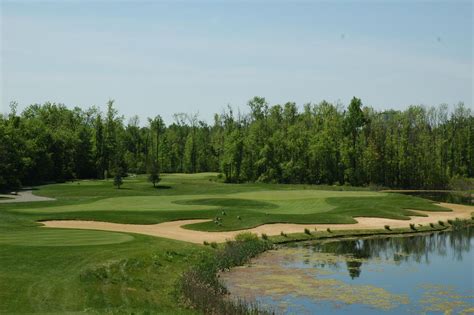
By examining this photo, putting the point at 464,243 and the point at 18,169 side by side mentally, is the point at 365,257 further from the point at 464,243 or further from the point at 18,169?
the point at 18,169

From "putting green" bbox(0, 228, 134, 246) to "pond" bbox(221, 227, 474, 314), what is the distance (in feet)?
25.3

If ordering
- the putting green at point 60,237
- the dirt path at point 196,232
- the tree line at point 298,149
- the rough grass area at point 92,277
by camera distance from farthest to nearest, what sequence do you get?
1. the tree line at point 298,149
2. the dirt path at point 196,232
3. the putting green at point 60,237
4. the rough grass area at point 92,277

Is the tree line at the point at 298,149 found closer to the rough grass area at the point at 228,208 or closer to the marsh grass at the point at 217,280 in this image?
the rough grass area at the point at 228,208

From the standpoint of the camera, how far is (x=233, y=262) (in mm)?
30891

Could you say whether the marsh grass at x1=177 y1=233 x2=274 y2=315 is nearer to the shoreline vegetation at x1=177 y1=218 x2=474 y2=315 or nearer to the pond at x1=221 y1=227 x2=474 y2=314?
the shoreline vegetation at x1=177 y1=218 x2=474 y2=315

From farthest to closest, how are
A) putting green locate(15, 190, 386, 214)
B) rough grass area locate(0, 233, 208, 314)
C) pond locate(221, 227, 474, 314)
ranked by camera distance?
putting green locate(15, 190, 386, 214) < pond locate(221, 227, 474, 314) < rough grass area locate(0, 233, 208, 314)

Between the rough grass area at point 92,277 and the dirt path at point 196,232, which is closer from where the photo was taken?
the rough grass area at point 92,277

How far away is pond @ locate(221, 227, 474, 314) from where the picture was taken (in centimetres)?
2228

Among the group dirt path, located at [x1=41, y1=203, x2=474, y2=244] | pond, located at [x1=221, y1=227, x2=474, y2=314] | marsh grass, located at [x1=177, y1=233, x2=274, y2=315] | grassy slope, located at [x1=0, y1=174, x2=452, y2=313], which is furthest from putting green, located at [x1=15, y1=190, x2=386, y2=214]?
marsh grass, located at [x1=177, y1=233, x2=274, y2=315]

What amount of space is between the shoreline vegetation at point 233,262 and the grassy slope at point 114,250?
35.4 inches

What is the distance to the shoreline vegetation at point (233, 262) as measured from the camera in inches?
803

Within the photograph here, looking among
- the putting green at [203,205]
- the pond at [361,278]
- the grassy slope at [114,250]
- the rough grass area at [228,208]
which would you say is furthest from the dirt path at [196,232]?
the putting green at [203,205]

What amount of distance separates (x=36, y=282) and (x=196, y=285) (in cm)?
634

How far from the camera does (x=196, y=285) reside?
75.6 ft
